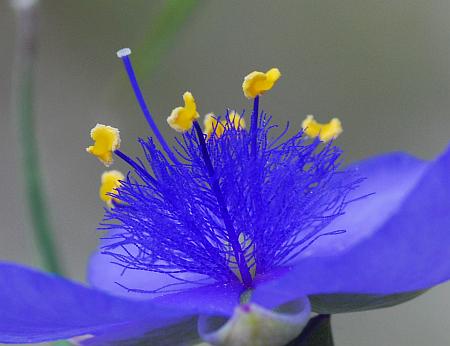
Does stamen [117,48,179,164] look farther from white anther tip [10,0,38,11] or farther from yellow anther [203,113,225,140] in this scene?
white anther tip [10,0,38,11]

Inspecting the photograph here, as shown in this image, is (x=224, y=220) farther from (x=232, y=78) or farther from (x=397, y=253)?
(x=232, y=78)

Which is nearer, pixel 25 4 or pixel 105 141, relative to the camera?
pixel 105 141

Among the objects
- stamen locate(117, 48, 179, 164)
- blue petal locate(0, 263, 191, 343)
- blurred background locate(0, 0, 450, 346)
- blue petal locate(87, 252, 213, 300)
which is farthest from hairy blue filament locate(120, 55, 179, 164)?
blurred background locate(0, 0, 450, 346)

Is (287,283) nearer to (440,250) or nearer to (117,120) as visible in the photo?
(440,250)

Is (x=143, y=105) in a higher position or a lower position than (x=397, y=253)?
higher

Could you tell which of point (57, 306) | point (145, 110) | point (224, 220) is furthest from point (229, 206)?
point (57, 306)

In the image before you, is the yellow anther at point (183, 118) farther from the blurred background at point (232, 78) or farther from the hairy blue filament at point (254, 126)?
the blurred background at point (232, 78)
